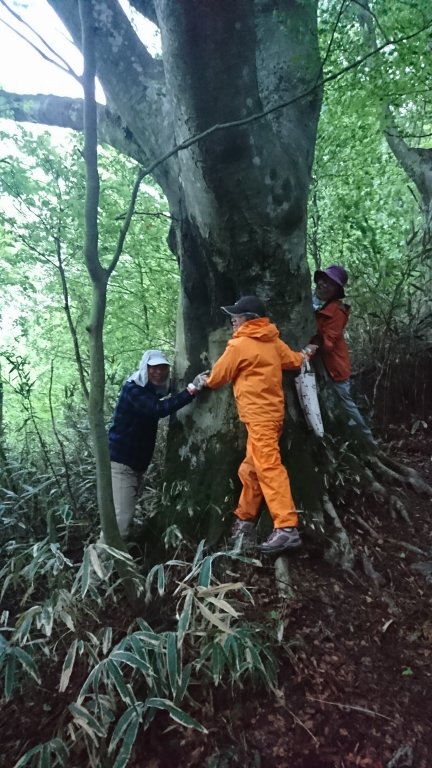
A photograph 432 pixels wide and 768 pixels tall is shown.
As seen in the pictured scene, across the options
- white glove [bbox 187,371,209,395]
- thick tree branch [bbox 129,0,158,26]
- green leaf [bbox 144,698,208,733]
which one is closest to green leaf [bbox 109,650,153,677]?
green leaf [bbox 144,698,208,733]

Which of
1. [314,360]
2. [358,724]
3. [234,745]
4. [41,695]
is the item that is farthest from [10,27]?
[358,724]

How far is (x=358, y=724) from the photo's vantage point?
7.52 feet

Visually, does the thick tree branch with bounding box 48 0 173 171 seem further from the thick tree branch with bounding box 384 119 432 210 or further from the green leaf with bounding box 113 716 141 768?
the thick tree branch with bounding box 384 119 432 210

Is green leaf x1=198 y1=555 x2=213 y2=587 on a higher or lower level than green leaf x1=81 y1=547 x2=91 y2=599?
lower

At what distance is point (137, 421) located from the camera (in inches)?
152

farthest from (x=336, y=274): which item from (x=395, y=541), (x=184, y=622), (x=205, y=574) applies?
(x=184, y=622)

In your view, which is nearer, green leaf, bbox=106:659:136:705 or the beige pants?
green leaf, bbox=106:659:136:705

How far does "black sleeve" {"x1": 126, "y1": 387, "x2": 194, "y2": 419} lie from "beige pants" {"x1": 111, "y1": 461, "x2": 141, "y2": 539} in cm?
54

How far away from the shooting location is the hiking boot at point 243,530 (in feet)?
11.5

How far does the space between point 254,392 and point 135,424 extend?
3.40ft

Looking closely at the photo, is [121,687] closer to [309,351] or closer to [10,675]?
[10,675]

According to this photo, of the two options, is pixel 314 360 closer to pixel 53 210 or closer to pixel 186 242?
pixel 186 242

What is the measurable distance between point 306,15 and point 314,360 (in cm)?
263

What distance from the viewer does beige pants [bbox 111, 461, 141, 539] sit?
394 centimetres
